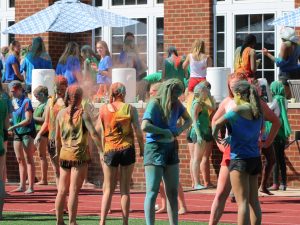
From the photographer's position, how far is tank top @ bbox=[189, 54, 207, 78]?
21.8m

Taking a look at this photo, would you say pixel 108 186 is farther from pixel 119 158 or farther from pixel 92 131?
pixel 92 131

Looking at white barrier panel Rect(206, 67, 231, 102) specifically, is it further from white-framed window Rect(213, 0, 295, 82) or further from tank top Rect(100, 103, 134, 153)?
tank top Rect(100, 103, 134, 153)

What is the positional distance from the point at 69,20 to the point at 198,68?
3067 mm

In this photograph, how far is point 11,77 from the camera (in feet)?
79.3

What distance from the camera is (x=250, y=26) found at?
24672 millimetres

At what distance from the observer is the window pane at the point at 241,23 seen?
81.1 feet

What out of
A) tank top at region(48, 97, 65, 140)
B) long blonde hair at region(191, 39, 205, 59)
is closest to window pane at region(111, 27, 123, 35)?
long blonde hair at region(191, 39, 205, 59)

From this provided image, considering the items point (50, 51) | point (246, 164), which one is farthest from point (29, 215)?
point (50, 51)

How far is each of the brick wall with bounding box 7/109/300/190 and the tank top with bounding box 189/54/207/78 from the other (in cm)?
131

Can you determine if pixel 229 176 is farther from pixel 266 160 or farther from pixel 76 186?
pixel 266 160

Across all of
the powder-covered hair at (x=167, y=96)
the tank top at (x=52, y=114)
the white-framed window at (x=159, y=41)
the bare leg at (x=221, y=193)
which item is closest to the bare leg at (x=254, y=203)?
the bare leg at (x=221, y=193)

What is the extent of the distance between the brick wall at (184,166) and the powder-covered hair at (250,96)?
310 inches

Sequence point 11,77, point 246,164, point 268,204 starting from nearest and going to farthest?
point 246,164, point 268,204, point 11,77

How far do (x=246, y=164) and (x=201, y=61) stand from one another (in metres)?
9.31
